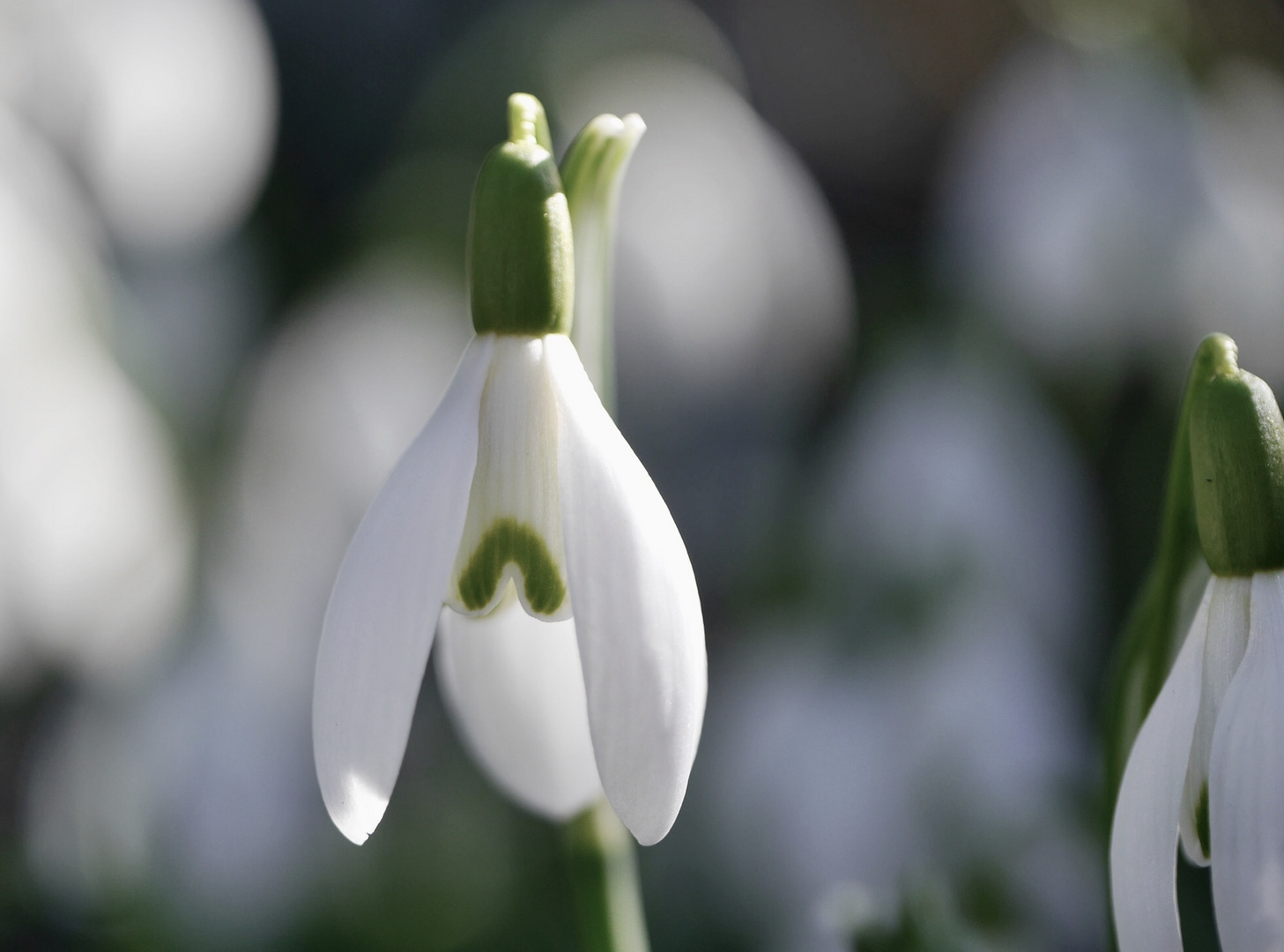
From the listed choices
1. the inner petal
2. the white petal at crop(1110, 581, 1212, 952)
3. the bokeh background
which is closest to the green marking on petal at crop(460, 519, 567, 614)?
the inner petal

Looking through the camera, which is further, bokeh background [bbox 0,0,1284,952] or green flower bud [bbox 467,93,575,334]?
bokeh background [bbox 0,0,1284,952]

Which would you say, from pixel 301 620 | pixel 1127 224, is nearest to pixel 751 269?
pixel 1127 224

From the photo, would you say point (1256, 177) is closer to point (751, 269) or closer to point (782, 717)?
point (751, 269)

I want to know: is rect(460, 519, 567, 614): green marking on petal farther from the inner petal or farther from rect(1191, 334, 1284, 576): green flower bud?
rect(1191, 334, 1284, 576): green flower bud

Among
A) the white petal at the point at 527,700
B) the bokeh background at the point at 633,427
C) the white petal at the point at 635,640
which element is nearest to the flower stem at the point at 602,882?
the white petal at the point at 527,700

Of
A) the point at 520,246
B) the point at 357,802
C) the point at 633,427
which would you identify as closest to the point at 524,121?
the point at 520,246

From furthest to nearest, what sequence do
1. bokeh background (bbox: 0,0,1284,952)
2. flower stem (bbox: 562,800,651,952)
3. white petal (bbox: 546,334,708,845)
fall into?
bokeh background (bbox: 0,0,1284,952) < flower stem (bbox: 562,800,651,952) < white petal (bbox: 546,334,708,845)
